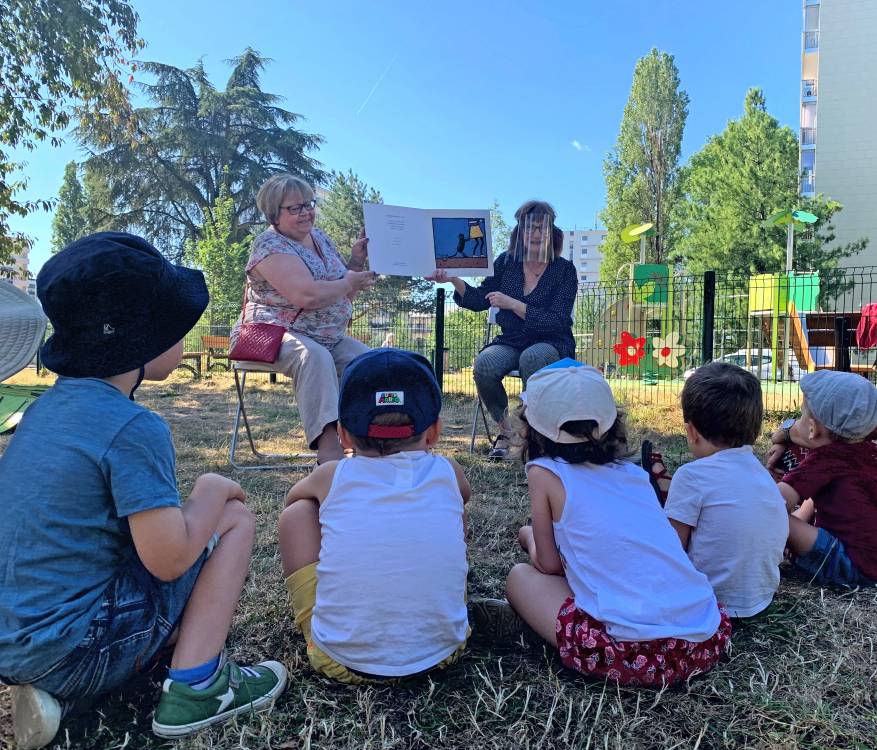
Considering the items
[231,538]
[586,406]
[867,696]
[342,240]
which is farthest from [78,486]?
[342,240]

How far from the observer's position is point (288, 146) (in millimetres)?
29578

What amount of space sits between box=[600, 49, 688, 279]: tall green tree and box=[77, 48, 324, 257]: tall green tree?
564 inches

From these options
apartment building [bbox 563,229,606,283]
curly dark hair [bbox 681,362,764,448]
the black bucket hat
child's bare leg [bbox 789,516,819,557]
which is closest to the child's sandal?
curly dark hair [bbox 681,362,764,448]

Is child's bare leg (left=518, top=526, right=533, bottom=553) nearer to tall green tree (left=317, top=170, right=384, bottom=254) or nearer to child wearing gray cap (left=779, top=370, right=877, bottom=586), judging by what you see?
child wearing gray cap (left=779, top=370, right=877, bottom=586)

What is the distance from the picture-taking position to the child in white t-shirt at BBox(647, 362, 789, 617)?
182cm

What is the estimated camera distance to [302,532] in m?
1.66

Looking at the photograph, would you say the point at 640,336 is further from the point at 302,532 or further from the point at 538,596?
the point at 302,532

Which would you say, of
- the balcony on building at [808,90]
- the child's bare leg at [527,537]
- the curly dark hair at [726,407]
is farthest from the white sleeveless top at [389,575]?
the balcony on building at [808,90]

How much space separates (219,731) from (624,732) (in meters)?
0.86

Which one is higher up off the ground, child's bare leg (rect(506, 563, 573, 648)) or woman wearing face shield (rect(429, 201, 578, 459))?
woman wearing face shield (rect(429, 201, 578, 459))

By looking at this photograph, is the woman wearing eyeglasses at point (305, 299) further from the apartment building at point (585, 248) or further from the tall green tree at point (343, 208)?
the apartment building at point (585, 248)

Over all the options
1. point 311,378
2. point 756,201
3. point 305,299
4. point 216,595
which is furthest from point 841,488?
point 756,201

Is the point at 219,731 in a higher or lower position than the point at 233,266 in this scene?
lower

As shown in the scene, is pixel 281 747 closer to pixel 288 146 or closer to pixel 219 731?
pixel 219 731
